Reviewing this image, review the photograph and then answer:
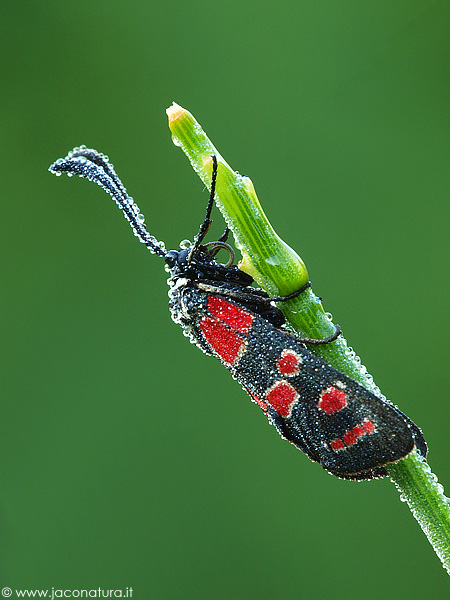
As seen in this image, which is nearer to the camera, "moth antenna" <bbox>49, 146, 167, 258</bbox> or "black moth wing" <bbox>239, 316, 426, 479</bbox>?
"black moth wing" <bbox>239, 316, 426, 479</bbox>

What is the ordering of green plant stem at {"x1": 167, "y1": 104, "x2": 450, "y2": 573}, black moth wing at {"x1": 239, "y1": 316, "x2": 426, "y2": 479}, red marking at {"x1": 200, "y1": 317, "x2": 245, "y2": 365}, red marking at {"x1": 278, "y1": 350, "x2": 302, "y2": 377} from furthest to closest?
1. red marking at {"x1": 200, "y1": 317, "x2": 245, "y2": 365}
2. red marking at {"x1": 278, "y1": 350, "x2": 302, "y2": 377}
3. black moth wing at {"x1": 239, "y1": 316, "x2": 426, "y2": 479}
4. green plant stem at {"x1": 167, "y1": 104, "x2": 450, "y2": 573}

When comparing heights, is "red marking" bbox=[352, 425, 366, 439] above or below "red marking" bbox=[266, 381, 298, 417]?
below

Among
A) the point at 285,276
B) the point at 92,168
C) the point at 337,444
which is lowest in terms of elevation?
the point at 337,444

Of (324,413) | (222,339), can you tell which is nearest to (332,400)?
(324,413)

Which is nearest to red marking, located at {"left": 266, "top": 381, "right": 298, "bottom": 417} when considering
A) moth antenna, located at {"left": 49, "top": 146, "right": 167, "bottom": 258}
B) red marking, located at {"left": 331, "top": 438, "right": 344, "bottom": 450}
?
red marking, located at {"left": 331, "top": 438, "right": 344, "bottom": 450}

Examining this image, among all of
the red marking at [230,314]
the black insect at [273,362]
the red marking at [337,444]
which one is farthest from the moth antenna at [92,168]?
the red marking at [337,444]

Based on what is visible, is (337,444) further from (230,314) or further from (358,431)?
(230,314)

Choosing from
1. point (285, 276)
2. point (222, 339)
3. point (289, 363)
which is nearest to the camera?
point (285, 276)

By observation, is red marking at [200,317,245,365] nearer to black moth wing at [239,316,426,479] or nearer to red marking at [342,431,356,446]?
black moth wing at [239,316,426,479]
